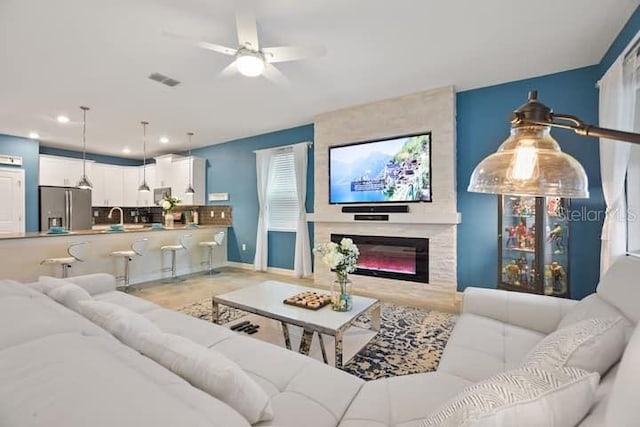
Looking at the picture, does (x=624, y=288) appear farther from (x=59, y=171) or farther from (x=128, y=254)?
(x=59, y=171)

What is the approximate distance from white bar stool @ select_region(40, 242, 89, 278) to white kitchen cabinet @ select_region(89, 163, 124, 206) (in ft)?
11.6

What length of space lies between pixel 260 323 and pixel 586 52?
4.32 metres

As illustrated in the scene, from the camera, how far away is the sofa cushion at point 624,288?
47.9 inches

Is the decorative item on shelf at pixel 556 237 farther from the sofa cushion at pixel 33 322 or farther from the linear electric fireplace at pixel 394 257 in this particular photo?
the sofa cushion at pixel 33 322

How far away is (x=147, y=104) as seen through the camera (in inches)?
163

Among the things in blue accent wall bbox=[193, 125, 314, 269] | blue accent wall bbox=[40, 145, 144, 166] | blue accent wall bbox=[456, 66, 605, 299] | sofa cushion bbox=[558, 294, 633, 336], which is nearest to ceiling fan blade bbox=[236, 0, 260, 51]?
sofa cushion bbox=[558, 294, 633, 336]

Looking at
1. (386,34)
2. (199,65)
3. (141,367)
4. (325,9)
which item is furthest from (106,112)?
(141,367)

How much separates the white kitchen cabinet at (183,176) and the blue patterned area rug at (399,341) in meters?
3.49

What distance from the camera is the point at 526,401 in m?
0.66

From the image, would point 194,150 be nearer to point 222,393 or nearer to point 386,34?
point 386,34

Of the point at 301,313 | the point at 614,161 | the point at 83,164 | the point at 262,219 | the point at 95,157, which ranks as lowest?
the point at 301,313

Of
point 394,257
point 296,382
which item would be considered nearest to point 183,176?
point 394,257

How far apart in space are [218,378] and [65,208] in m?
7.39

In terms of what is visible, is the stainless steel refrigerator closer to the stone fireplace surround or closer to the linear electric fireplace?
the stone fireplace surround
